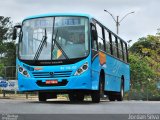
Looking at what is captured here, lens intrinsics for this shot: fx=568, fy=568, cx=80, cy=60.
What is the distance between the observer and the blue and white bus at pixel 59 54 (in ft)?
65.7

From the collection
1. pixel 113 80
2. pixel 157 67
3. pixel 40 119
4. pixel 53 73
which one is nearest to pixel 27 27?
pixel 53 73

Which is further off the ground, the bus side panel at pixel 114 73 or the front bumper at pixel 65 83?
the bus side panel at pixel 114 73

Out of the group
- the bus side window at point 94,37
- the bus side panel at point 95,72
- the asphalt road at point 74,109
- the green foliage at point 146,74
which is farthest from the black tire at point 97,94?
the green foliage at point 146,74

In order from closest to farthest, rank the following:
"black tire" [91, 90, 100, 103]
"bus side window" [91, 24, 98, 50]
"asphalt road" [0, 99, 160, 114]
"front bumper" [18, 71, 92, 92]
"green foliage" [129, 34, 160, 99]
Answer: "asphalt road" [0, 99, 160, 114]
"front bumper" [18, 71, 92, 92]
"bus side window" [91, 24, 98, 50]
"black tire" [91, 90, 100, 103]
"green foliage" [129, 34, 160, 99]

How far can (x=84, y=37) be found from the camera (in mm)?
20219

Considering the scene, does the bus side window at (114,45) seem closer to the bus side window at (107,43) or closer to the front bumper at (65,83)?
the bus side window at (107,43)

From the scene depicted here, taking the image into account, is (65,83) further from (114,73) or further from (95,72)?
(114,73)

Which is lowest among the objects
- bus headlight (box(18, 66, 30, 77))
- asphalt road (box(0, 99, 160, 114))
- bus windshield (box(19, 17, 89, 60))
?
asphalt road (box(0, 99, 160, 114))

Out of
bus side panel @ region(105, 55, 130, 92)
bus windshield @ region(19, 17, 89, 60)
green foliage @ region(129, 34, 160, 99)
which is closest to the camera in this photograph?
bus windshield @ region(19, 17, 89, 60)

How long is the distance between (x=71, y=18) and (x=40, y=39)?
4.50 ft

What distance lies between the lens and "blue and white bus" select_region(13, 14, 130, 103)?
788 inches

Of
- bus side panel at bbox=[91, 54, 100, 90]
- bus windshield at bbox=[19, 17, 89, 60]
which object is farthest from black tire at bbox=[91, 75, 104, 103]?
bus windshield at bbox=[19, 17, 89, 60]

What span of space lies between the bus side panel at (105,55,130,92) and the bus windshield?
359cm

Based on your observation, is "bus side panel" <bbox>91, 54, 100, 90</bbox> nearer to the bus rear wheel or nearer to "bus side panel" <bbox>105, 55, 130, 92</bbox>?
the bus rear wheel
